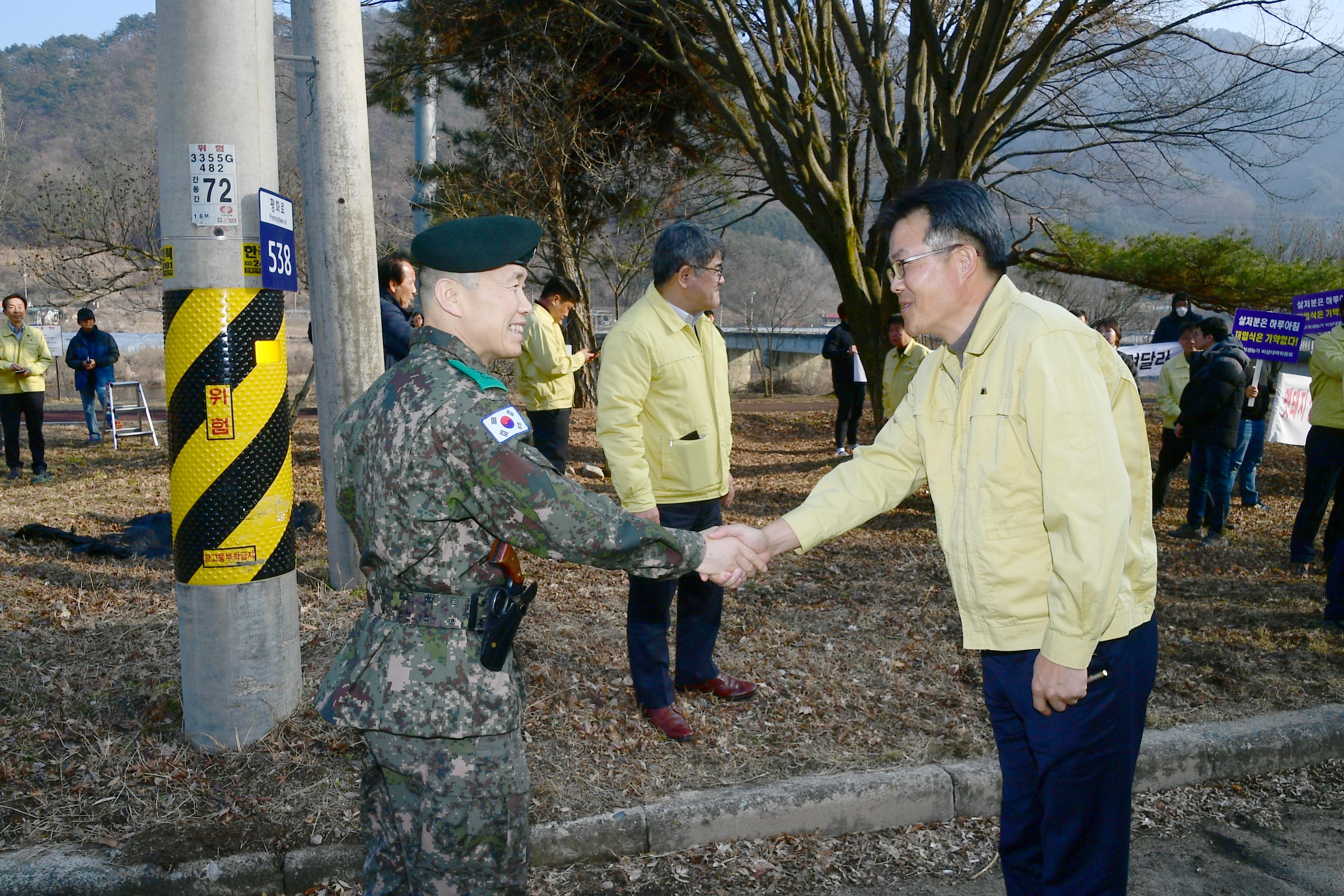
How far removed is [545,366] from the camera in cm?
809

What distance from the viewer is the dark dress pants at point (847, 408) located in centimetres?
1310

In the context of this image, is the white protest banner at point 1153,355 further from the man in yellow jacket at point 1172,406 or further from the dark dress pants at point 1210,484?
the dark dress pants at point 1210,484

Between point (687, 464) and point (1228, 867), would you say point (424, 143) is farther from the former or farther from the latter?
point (1228, 867)

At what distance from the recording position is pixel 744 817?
368 centimetres

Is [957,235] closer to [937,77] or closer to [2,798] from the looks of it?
[2,798]

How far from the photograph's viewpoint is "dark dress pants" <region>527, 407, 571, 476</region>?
27.8 ft

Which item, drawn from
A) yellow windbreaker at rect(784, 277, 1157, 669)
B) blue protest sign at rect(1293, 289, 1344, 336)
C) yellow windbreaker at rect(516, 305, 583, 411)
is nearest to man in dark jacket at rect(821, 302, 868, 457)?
blue protest sign at rect(1293, 289, 1344, 336)

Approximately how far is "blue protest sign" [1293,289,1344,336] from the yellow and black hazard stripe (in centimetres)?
1069

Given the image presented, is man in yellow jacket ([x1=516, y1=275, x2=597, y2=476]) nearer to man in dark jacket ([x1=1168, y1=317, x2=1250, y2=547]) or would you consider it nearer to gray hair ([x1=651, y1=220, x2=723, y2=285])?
gray hair ([x1=651, y1=220, x2=723, y2=285])

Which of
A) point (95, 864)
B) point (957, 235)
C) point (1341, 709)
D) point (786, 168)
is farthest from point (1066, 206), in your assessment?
point (95, 864)

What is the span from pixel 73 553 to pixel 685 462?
529 cm

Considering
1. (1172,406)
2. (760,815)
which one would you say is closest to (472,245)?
(760,815)

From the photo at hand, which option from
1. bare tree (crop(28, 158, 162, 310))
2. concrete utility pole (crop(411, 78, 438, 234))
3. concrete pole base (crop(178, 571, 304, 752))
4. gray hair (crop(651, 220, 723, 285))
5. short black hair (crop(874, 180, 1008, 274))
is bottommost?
concrete pole base (crop(178, 571, 304, 752))

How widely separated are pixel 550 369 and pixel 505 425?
600 centimetres
